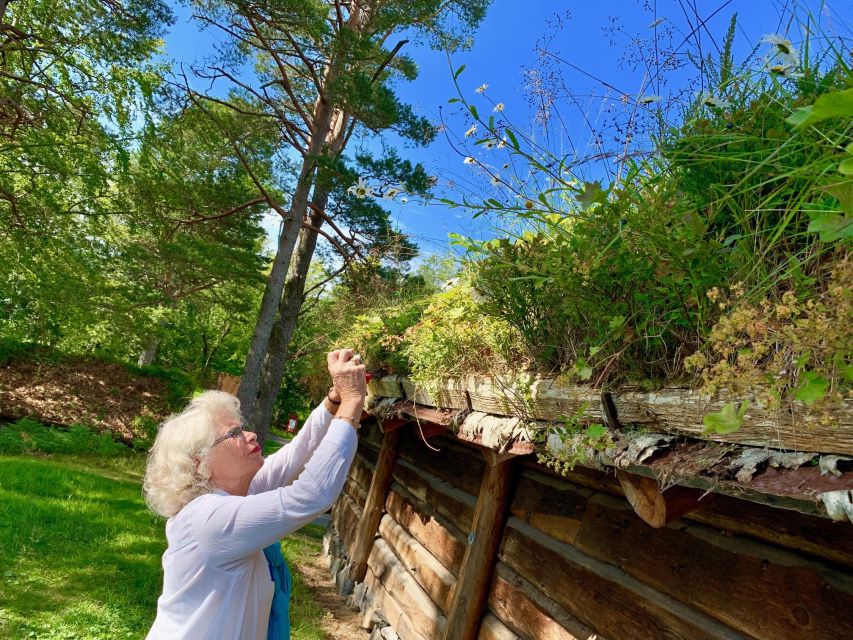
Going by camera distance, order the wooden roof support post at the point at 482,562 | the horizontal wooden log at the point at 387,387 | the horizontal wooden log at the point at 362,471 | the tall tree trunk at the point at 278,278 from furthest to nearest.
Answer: the tall tree trunk at the point at 278,278 → the horizontal wooden log at the point at 362,471 → the horizontal wooden log at the point at 387,387 → the wooden roof support post at the point at 482,562

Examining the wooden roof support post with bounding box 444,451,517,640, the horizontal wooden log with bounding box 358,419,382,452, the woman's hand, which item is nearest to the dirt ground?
the horizontal wooden log with bounding box 358,419,382,452

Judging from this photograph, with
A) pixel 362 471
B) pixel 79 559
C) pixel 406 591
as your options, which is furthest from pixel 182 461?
pixel 362 471

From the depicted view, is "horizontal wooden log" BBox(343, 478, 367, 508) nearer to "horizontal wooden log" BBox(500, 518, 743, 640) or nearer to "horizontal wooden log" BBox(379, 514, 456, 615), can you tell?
"horizontal wooden log" BBox(379, 514, 456, 615)

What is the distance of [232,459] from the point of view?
83.5 inches

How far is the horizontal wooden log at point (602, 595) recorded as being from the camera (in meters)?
2.12

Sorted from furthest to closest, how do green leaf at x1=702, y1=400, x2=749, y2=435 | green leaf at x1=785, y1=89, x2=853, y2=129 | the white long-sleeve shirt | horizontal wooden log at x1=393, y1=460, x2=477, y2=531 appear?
horizontal wooden log at x1=393, y1=460, x2=477, y2=531 < the white long-sleeve shirt < green leaf at x1=702, y1=400, x2=749, y2=435 < green leaf at x1=785, y1=89, x2=853, y2=129

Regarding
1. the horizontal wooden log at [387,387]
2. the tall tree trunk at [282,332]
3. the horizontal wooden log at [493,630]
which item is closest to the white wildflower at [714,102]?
the horizontal wooden log at [493,630]

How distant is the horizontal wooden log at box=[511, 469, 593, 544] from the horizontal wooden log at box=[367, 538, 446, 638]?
1.14 meters

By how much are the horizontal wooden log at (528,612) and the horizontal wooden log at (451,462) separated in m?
0.78

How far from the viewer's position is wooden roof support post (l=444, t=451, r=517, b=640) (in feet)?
11.5

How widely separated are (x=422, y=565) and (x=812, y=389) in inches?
162

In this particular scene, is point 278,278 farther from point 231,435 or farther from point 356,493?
point 231,435

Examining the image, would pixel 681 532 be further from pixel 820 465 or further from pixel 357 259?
pixel 357 259

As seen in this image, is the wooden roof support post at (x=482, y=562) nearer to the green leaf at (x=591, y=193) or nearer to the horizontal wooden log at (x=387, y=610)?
the horizontal wooden log at (x=387, y=610)
